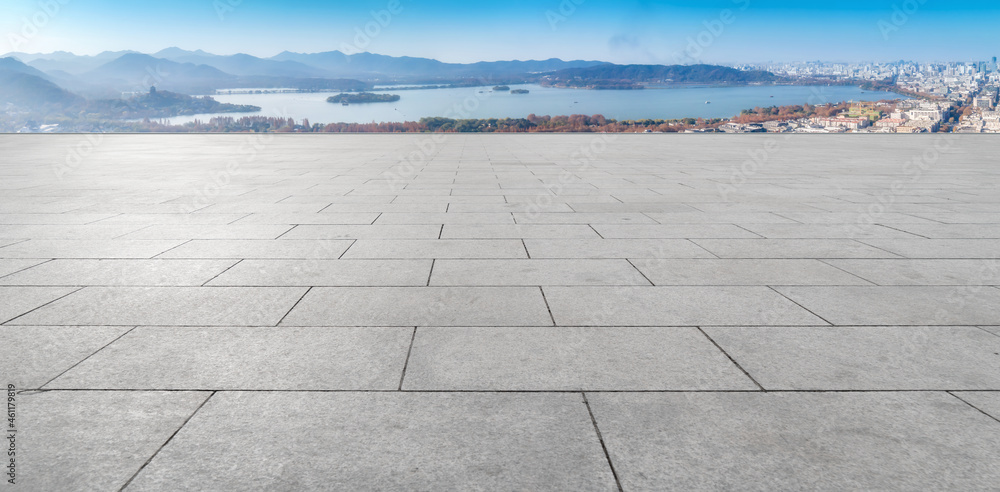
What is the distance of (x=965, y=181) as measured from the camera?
13641mm

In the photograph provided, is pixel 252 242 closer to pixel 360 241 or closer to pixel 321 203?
pixel 360 241

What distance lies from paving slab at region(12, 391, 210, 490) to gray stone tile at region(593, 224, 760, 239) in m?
5.93

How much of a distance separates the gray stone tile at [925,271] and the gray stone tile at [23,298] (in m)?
8.21

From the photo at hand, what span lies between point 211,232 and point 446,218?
348cm

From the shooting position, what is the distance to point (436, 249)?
23.8 feet

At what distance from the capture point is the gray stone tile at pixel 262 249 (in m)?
6.90

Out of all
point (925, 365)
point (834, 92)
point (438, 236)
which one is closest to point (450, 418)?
point (925, 365)

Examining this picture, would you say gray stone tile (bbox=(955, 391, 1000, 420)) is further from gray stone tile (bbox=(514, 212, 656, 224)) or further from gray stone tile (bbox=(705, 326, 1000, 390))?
gray stone tile (bbox=(514, 212, 656, 224))

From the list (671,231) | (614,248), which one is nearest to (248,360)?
(614,248)

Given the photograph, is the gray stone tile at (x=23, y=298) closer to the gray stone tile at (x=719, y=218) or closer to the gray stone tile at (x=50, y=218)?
the gray stone tile at (x=50, y=218)

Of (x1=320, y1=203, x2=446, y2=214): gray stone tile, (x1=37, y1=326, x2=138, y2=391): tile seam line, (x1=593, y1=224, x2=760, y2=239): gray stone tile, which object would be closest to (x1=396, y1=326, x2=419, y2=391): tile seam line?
(x1=37, y1=326, x2=138, y2=391): tile seam line

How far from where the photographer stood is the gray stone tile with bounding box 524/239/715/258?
23.0ft

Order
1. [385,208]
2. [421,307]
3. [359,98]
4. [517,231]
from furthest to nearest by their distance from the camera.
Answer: [359,98], [385,208], [517,231], [421,307]

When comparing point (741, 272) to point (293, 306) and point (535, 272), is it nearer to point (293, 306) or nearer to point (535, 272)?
point (535, 272)
